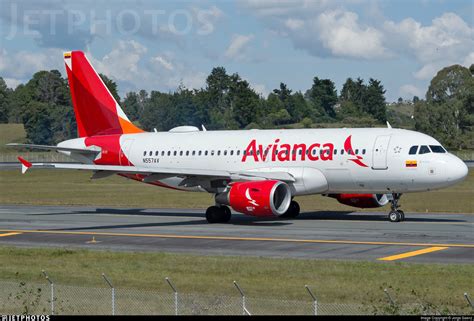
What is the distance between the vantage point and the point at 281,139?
44062 millimetres

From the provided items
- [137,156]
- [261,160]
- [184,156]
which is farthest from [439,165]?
[137,156]

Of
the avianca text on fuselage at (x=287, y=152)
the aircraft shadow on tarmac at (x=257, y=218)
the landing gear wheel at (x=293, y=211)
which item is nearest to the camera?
the avianca text on fuselage at (x=287, y=152)

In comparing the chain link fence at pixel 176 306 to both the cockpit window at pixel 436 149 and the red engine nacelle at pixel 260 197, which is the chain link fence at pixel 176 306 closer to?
the red engine nacelle at pixel 260 197

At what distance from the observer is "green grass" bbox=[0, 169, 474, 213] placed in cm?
5266

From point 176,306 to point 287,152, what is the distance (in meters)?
25.3

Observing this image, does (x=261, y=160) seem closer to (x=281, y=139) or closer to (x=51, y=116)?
(x=281, y=139)

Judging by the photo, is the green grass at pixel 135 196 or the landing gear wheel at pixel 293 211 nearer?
the landing gear wheel at pixel 293 211

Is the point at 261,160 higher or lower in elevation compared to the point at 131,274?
higher

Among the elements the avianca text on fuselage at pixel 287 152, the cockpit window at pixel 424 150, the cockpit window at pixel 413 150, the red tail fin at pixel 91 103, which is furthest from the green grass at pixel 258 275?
the red tail fin at pixel 91 103

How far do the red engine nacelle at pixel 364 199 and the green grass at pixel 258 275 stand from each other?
52.4ft

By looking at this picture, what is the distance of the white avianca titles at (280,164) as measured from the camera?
40.0 m

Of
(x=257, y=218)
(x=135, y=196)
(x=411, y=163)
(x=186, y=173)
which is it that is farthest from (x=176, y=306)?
(x=135, y=196)

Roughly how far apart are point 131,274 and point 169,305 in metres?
6.85

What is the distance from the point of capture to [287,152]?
43.2 m
